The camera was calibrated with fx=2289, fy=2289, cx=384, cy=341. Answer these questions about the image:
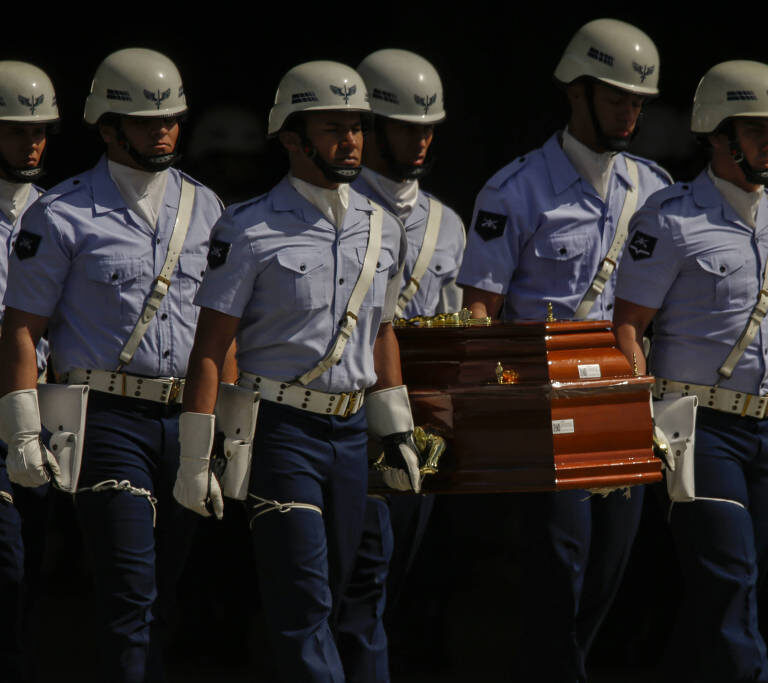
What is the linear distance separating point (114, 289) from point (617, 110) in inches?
75.5

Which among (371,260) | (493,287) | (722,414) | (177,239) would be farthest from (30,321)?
(722,414)

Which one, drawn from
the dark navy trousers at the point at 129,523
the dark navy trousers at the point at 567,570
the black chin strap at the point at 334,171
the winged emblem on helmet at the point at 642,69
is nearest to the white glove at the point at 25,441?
the dark navy trousers at the point at 129,523

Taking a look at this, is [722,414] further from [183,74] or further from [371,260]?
[183,74]

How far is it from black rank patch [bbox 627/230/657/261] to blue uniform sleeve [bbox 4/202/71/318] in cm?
189

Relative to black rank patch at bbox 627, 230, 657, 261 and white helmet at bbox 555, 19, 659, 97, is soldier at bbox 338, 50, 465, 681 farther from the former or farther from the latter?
black rank patch at bbox 627, 230, 657, 261

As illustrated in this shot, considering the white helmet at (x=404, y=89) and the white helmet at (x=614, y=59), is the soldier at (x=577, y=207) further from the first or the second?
the white helmet at (x=404, y=89)

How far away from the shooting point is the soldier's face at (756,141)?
25.3ft

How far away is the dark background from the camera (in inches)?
371

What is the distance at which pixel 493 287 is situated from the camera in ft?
26.6

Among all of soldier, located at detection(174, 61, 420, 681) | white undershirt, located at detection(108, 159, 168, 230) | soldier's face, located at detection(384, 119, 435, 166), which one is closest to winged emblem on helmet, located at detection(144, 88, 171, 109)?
white undershirt, located at detection(108, 159, 168, 230)

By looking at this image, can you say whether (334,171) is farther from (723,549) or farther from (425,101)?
(723,549)

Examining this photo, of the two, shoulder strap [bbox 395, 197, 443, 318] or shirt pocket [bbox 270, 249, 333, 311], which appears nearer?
shirt pocket [bbox 270, 249, 333, 311]

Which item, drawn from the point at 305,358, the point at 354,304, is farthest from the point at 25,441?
the point at 354,304

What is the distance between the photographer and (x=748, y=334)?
7.67m
